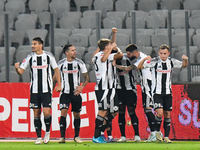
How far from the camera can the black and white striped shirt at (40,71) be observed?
8023 millimetres

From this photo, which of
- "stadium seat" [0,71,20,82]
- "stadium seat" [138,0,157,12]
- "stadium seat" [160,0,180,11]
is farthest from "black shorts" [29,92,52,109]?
"stadium seat" [160,0,180,11]

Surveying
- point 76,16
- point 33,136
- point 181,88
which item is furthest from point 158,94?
point 76,16

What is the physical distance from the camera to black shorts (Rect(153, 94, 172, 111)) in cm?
817

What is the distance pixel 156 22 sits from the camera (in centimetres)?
1006

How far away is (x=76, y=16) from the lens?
493 inches

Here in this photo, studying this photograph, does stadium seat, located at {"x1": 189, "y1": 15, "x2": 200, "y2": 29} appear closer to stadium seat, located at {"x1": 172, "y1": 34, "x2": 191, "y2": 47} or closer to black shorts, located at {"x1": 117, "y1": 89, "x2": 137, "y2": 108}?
stadium seat, located at {"x1": 172, "y1": 34, "x2": 191, "y2": 47}

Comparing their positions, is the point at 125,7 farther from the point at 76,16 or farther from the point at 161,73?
the point at 161,73

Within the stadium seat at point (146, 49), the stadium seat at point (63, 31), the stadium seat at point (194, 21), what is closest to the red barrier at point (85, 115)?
the stadium seat at point (146, 49)

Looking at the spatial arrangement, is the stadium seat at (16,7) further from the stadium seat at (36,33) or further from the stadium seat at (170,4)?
the stadium seat at (170,4)

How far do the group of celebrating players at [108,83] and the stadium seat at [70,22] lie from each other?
2597mm

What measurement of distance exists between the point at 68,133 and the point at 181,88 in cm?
256

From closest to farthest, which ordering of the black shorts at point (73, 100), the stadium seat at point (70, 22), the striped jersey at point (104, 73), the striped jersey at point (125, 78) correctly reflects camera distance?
the striped jersey at point (104, 73) → the black shorts at point (73, 100) → the striped jersey at point (125, 78) → the stadium seat at point (70, 22)

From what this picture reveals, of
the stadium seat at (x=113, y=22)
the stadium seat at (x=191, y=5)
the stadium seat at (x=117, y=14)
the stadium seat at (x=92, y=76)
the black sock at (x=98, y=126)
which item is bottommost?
the black sock at (x=98, y=126)

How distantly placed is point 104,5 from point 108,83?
5833 millimetres
